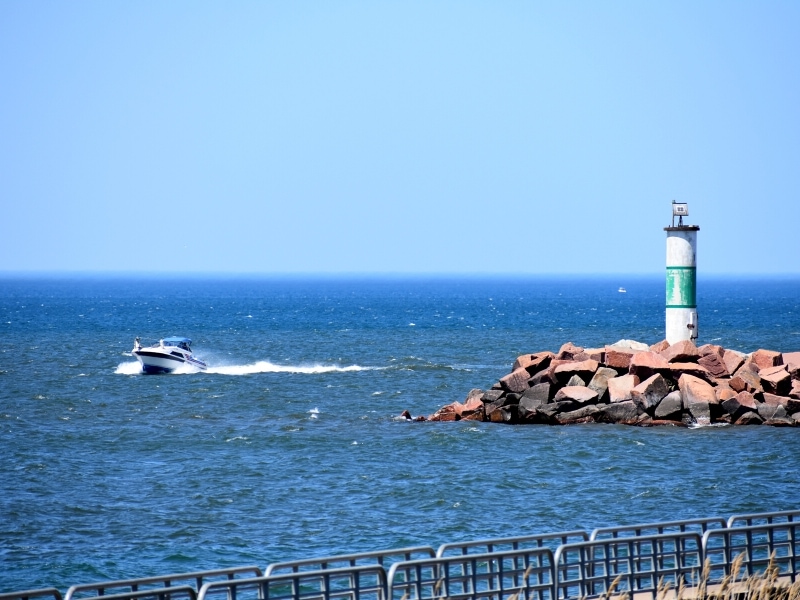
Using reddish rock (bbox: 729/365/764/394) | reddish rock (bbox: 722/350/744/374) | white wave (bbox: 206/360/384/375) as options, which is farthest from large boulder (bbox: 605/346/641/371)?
white wave (bbox: 206/360/384/375)

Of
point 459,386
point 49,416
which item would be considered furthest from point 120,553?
point 459,386

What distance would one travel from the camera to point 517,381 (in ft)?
126

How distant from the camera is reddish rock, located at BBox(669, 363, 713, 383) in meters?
36.6

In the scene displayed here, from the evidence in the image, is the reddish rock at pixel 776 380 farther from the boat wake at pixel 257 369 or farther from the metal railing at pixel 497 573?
the boat wake at pixel 257 369

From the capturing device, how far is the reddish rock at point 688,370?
120 ft

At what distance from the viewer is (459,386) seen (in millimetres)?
52156

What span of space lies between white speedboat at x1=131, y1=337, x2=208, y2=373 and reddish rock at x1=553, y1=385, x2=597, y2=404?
2860 cm

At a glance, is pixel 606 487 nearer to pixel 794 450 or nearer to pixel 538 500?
pixel 538 500

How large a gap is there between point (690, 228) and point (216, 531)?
20.7 metres

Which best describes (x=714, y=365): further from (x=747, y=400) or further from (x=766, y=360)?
(x=766, y=360)

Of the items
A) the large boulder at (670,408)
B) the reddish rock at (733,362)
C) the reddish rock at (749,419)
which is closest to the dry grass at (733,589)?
the large boulder at (670,408)

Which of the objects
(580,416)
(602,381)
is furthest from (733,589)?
(602,381)

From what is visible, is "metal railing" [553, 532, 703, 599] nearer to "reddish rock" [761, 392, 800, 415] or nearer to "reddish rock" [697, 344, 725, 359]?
"reddish rock" [761, 392, 800, 415]

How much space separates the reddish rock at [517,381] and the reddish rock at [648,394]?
12.2 feet
